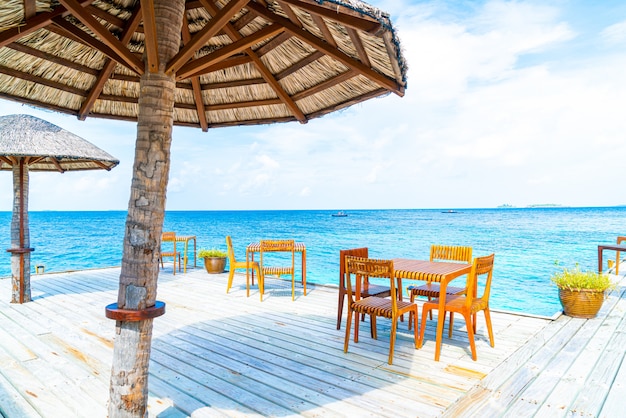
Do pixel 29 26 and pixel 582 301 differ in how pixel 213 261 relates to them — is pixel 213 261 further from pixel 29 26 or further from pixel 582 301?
pixel 582 301

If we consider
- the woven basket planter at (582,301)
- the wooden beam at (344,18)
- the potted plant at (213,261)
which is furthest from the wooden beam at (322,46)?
the potted plant at (213,261)

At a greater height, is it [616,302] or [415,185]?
[415,185]

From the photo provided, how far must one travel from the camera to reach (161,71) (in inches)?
73.5

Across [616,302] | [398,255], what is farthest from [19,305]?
[398,255]

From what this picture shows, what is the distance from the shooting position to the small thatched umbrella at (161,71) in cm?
183

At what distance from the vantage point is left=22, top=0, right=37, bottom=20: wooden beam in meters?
2.12

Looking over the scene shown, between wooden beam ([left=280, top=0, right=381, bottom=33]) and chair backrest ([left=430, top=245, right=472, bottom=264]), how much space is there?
2.98 m

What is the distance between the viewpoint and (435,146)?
58.7 metres

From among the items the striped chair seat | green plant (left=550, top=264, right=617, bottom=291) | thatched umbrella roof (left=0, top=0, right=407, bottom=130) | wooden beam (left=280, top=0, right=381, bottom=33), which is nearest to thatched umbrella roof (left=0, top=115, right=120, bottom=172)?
thatched umbrella roof (left=0, top=0, right=407, bottom=130)

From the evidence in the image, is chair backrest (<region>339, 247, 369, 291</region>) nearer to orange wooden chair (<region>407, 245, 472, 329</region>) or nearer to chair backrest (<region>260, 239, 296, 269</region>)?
orange wooden chair (<region>407, 245, 472, 329</region>)

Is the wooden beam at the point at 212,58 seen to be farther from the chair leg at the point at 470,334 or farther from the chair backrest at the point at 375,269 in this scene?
the chair leg at the point at 470,334

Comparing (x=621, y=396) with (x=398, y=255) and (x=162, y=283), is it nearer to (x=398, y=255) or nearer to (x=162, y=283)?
(x=162, y=283)

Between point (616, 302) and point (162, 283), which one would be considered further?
point (162, 283)

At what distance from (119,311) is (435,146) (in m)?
61.6
